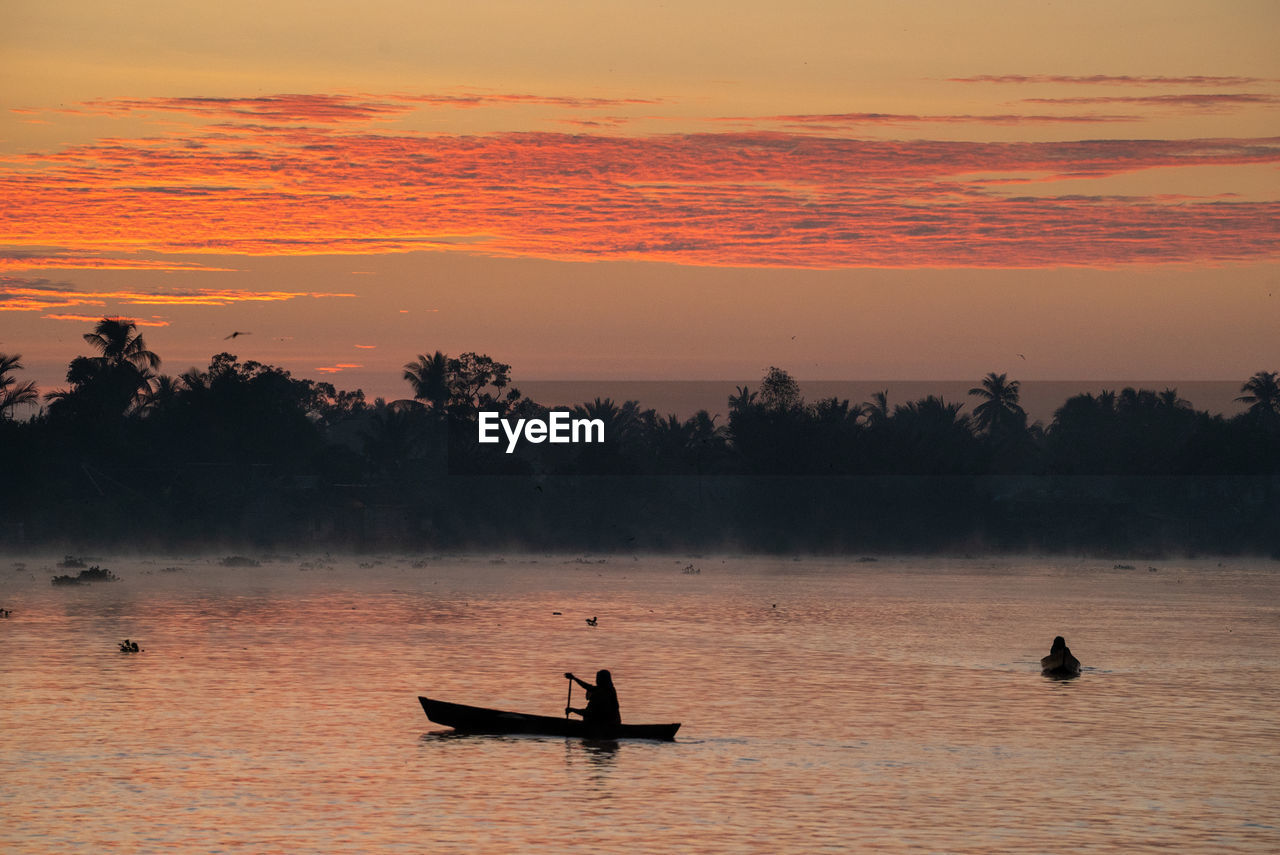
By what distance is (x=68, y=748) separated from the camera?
125 ft

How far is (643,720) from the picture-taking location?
147ft

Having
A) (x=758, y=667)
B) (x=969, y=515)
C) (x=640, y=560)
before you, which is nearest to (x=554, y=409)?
(x=640, y=560)

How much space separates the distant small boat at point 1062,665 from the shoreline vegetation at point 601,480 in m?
95.9

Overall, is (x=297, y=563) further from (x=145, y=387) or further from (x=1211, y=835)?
(x=1211, y=835)

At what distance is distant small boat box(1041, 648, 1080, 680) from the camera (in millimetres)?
56000

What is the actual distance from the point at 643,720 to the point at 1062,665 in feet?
59.4

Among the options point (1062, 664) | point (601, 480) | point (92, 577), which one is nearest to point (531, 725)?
point (1062, 664)

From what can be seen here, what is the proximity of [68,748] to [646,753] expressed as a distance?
13270 mm

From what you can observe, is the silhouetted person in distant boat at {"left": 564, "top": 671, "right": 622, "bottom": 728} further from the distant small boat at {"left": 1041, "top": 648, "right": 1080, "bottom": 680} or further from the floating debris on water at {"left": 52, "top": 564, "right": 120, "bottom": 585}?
the floating debris on water at {"left": 52, "top": 564, "right": 120, "bottom": 585}

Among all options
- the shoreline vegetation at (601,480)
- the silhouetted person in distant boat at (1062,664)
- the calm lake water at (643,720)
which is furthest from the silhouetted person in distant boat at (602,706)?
the shoreline vegetation at (601,480)

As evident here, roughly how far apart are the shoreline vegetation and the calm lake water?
48583 mm

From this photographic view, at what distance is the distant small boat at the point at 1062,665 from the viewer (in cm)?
5600

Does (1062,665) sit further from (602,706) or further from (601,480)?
(601,480)

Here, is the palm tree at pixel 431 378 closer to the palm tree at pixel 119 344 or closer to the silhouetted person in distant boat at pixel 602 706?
the palm tree at pixel 119 344
